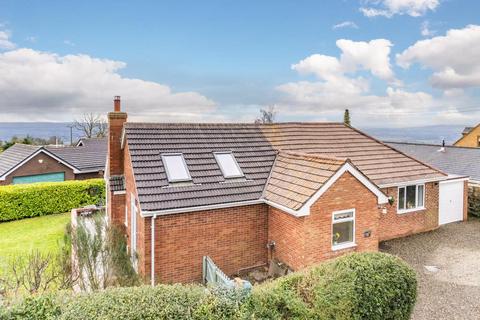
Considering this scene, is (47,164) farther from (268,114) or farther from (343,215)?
(268,114)

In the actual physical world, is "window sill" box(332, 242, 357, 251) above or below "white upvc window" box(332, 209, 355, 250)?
below

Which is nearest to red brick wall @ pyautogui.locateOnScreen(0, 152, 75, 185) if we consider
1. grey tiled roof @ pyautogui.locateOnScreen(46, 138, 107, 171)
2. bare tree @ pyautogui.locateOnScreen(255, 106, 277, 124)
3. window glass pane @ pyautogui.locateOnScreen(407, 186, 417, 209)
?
grey tiled roof @ pyautogui.locateOnScreen(46, 138, 107, 171)

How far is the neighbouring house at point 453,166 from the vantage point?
63.6ft

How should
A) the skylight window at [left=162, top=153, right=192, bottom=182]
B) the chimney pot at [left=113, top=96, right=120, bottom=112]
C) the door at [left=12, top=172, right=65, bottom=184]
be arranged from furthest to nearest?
the door at [left=12, top=172, right=65, bottom=184], the chimney pot at [left=113, top=96, right=120, bottom=112], the skylight window at [left=162, top=153, right=192, bottom=182]

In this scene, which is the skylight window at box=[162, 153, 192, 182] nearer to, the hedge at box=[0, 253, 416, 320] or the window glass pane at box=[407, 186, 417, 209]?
the hedge at box=[0, 253, 416, 320]

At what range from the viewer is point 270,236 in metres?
13.4

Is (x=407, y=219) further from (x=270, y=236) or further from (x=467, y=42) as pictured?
(x=467, y=42)

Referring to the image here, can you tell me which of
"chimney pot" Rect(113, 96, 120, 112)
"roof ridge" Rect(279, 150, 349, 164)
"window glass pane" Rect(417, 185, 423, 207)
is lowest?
"window glass pane" Rect(417, 185, 423, 207)

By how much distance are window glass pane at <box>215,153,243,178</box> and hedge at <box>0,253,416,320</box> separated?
653cm

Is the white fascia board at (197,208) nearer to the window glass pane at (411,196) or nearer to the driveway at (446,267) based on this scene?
the driveway at (446,267)

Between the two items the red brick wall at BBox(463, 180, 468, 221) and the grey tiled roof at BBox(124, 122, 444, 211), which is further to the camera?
the red brick wall at BBox(463, 180, 468, 221)

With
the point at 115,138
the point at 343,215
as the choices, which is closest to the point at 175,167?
the point at 115,138

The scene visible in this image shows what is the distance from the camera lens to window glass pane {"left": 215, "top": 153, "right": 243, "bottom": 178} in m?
14.1

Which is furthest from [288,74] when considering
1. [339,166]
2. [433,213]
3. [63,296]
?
[63,296]
